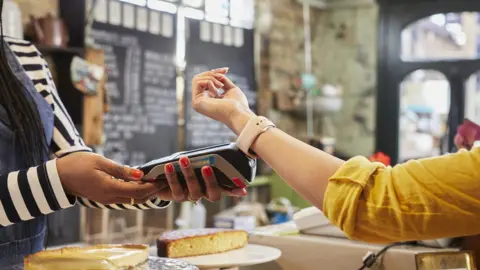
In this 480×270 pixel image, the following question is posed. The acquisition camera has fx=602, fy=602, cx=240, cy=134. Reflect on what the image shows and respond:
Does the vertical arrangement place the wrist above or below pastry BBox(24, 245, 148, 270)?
above

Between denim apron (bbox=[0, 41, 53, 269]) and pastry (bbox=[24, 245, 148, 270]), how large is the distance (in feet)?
0.72

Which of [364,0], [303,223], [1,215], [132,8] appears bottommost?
[303,223]

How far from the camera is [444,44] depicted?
638 cm

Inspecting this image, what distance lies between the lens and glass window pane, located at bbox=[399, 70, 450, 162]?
252 inches

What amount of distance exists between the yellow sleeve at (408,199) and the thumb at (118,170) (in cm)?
43

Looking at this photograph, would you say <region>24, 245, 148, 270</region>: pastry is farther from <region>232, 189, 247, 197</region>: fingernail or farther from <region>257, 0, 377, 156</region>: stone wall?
<region>257, 0, 377, 156</region>: stone wall

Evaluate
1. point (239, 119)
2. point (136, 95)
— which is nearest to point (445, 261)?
point (239, 119)

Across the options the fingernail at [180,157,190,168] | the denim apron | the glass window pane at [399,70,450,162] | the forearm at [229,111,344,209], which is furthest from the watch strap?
the glass window pane at [399,70,450,162]

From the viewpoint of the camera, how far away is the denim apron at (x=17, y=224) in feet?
4.46

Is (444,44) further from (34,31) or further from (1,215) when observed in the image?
(1,215)

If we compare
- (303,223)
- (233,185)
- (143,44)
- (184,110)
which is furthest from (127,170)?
(184,110)

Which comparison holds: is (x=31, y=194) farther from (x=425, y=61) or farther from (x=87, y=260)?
(x=425, y=61)

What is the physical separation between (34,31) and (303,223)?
226 centimetres

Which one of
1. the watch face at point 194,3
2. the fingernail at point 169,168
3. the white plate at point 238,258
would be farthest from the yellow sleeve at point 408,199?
the watch face at point 194,3
